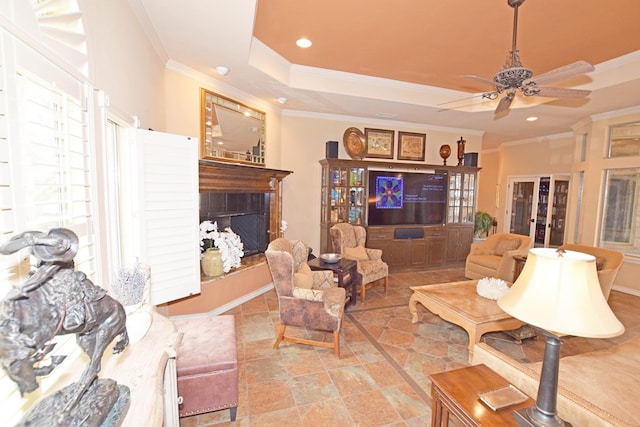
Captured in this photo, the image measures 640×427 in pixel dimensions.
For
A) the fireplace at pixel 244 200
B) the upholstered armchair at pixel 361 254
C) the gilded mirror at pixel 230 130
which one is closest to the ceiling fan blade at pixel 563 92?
the upholstered armchair at pixel 361 254

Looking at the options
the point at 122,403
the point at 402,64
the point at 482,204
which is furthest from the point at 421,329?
the point at 482,204

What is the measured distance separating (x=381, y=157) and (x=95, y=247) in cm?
510

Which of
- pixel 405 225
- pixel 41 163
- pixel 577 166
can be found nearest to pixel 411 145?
pixel 405 225

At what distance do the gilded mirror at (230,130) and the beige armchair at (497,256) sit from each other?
159 inches

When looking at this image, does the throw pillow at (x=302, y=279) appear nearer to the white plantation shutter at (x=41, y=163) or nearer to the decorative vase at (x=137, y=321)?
the decorative vase at (x=137, y=321)

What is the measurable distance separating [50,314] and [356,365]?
7.99 feet

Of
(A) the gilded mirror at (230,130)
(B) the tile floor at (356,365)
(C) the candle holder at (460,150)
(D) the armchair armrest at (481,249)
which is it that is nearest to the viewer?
(B) the tile floor at (356,365)

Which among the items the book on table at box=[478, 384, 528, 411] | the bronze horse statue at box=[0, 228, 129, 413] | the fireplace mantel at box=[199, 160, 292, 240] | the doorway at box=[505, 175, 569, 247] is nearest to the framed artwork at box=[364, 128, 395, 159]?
the fireplace mantel at box=[199, 160, 292, 240]

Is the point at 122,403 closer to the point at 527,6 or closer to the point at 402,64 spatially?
the point at 527,6

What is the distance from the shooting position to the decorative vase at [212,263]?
3.62 metres

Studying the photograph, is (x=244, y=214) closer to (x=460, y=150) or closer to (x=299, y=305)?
(x=299, y=305)

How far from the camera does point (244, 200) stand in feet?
14.5

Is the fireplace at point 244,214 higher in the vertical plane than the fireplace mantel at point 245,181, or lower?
lower

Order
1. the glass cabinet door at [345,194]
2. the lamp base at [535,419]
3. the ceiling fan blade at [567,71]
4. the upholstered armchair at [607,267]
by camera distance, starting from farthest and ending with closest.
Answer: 1. the glass cabinet door at [345,194]
2. the upholstered armchair at [607,267]
3. the ceiling fan blade at [567,71]
4. the lamp base at [535,419]
